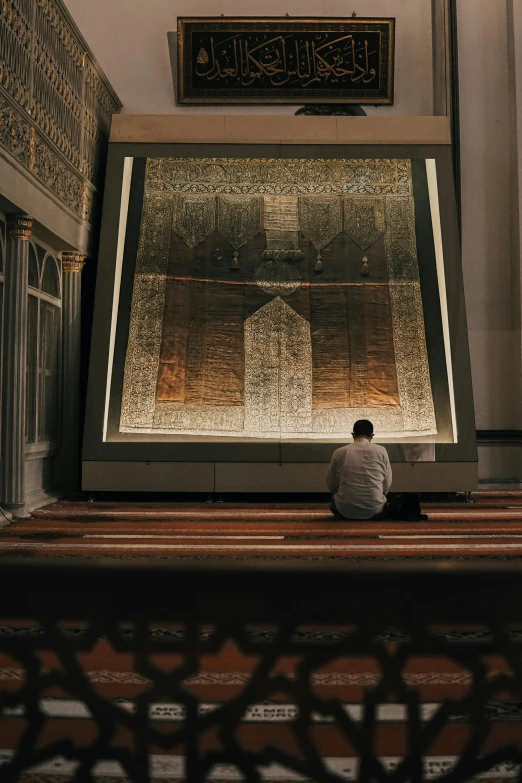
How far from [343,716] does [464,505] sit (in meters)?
4.40

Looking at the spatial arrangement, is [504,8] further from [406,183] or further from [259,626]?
[259,626]

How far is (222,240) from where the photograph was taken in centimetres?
600

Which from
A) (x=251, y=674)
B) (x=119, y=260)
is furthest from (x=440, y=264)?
(x=251, y=674)

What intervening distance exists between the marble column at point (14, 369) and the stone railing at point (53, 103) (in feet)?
Result: 1.45

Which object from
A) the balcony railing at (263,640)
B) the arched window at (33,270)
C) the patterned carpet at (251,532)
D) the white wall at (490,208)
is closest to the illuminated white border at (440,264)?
A: the white wall at (490,208)

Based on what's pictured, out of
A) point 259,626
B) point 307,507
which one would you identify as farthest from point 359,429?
point 259,626

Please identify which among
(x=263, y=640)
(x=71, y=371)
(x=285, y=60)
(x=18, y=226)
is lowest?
(x=263, y=640)

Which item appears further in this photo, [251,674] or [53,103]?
[53,103]

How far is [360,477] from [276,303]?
79.6 inches

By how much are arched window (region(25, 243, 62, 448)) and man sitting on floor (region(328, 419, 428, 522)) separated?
192cm

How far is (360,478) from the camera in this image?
4191 mm

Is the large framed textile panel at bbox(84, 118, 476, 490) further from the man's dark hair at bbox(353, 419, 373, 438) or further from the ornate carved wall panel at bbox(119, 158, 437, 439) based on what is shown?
the man's dark hair at bbox(353, 419, 373, 438)

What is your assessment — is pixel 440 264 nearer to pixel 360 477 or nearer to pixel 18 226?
pixel 360 477

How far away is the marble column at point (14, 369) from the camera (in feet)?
14.2
